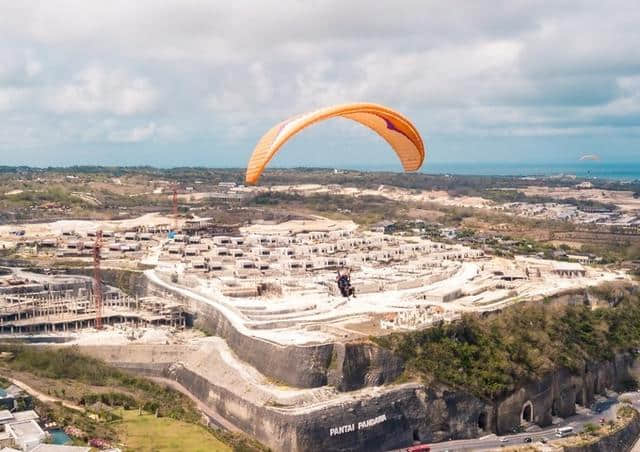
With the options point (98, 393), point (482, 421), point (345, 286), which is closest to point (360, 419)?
point (482, 421)

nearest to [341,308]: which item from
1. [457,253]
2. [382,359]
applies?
[382,359]

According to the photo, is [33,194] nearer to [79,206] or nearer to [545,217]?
[79,206]

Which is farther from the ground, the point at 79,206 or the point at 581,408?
the point at 79,206

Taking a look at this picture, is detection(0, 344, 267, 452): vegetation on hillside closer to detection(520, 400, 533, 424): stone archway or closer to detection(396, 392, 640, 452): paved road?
detection(396, 392, 640, 452): paved road

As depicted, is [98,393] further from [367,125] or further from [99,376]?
[367,125]

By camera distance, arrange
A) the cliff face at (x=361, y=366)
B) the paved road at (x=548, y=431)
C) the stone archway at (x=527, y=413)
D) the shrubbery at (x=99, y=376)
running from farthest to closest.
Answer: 1. the stone archway at (x=527, y=413)
2. the shrubbery at (x=99, y=376)
3. the paved road at (x=548, y=431)
4. the cliff face at (x=361, y=366)

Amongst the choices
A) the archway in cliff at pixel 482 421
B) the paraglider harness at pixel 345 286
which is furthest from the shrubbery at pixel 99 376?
the archway in cliff at pixel 482 421

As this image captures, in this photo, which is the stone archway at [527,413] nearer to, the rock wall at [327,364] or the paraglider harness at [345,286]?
the rock wall at [327,364]
